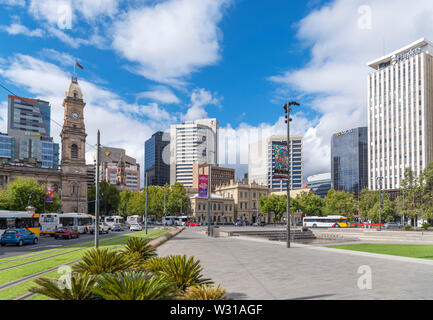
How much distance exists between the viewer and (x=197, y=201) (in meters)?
118

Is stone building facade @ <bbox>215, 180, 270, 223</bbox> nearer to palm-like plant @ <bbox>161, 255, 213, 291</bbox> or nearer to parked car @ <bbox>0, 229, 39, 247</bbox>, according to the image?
parked car @ <bbox>0, 229, 39, 247</bbox>

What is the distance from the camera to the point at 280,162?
26000mm

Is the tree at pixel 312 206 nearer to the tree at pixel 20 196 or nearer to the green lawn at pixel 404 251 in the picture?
the tree at pixel 20 196

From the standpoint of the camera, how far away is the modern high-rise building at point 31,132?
137625mm

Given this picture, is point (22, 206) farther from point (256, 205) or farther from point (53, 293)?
point (256, 205)

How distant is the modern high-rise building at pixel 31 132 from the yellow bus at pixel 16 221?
9597 centimetres

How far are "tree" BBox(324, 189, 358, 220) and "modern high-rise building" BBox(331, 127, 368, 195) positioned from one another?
54.1 metres

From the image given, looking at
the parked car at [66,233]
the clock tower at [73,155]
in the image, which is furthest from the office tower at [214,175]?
the parked car at [66,233]

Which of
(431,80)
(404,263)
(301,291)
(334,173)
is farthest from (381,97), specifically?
(301,291)

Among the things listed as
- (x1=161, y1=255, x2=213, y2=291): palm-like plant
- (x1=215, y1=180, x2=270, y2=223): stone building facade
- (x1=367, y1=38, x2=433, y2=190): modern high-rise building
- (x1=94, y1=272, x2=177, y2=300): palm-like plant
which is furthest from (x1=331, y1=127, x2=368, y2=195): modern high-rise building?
(x1=94, y1=272, x2=177, y2=300): palm-like plant

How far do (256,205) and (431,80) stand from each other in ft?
228

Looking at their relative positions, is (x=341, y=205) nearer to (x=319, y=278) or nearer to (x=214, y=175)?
(x=319, y=278)

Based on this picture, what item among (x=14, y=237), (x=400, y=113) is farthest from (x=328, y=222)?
(x=14, y=237)

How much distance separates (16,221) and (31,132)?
131908 mm
